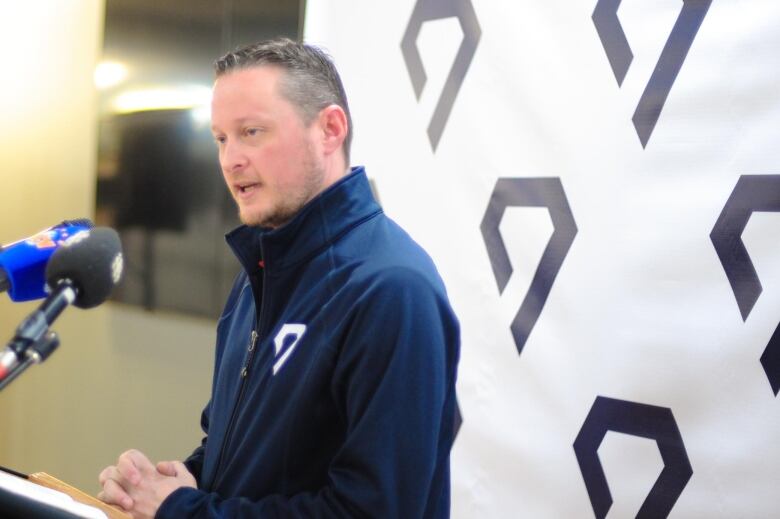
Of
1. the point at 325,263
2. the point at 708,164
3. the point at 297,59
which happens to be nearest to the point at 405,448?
the point at 325,263

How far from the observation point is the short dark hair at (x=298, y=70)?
1115mm

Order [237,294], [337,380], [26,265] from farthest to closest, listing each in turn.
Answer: [237,294] < [337,380] < [26,265]

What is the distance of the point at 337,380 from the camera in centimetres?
95

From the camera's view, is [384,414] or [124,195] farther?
[124,195]

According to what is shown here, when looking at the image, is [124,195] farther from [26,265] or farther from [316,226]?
[26,265]

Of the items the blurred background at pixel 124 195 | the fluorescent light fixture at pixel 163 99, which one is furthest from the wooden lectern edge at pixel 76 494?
the fluorescent light fixture at pixel 163 99

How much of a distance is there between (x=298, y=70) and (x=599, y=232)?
24.0 inches

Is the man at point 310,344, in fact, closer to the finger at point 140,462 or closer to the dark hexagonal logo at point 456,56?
the finger at point 140,462

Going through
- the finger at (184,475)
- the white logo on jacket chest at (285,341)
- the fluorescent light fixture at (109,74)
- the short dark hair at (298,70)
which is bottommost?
the finger at (184,475)

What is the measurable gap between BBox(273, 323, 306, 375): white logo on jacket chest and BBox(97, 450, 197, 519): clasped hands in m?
0.20

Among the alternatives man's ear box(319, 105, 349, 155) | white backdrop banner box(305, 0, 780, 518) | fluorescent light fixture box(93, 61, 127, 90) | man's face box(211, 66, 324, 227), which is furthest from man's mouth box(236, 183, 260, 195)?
fluorescent light fixture box(93, 61, 127, 90)

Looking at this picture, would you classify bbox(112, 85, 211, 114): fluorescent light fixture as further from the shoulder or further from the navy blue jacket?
the navy blue jacket

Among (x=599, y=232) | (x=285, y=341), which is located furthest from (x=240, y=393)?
(x=599, y=232)

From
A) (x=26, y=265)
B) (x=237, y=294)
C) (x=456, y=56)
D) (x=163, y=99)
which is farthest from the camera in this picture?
(x=163, y=99)
